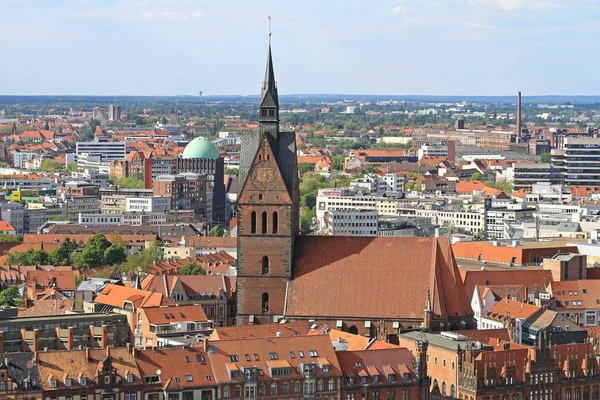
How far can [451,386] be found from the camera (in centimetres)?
10256

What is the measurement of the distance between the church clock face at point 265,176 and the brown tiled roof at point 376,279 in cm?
487

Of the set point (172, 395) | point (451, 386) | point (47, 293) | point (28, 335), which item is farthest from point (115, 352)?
point (47, 293)

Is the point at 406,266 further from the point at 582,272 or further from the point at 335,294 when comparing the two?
the point at 582,272

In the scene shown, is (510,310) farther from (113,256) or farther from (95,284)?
(113,256)

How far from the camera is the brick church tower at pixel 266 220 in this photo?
11238 cm

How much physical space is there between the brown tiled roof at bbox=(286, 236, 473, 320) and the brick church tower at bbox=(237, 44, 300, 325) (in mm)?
1326

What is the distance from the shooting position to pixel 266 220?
11300 centimetres

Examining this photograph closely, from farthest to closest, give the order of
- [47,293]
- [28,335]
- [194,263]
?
[194,263] → [47,293] → [28,335]

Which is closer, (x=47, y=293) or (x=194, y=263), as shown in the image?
(x=47, y=293)

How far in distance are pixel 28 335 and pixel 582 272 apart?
5420 centimetres

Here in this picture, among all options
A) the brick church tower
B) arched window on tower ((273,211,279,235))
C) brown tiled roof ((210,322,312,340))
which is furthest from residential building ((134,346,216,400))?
arched window on tower ((273,211,279,235))
